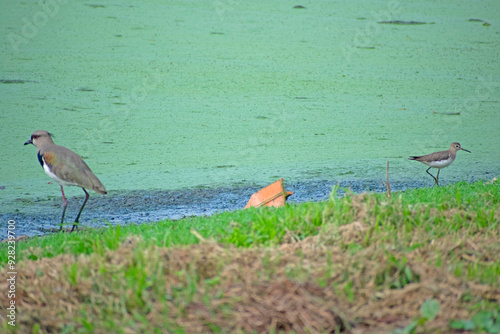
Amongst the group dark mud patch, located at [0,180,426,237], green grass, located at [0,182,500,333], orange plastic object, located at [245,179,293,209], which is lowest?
dark mud patch, located at [0,180,426,237]

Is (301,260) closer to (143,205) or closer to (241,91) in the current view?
(143,205)

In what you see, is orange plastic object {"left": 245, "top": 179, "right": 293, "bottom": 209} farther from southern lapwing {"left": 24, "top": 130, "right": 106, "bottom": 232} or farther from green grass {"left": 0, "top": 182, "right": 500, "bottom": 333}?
southern lapwing {"left": 24, "top": 130, "right": 106, "bottom": 232}

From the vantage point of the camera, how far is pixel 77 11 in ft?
27.1

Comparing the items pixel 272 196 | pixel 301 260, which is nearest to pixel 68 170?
pixel 272 196

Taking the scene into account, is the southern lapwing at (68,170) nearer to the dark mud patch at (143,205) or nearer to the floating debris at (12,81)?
the dark mud patch at (143,205)

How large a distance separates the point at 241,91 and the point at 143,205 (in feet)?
8.65

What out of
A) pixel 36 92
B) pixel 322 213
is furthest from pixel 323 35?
pixel 322 213

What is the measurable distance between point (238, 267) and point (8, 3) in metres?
7.22

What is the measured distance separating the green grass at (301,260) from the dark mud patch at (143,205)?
1.08 metres

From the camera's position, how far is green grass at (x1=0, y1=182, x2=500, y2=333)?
6.56 feet

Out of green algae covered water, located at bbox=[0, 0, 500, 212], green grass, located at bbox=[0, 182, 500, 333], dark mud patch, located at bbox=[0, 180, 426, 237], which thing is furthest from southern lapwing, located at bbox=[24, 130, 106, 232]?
green grass, located at bbox=[0, 182, 500, 333]

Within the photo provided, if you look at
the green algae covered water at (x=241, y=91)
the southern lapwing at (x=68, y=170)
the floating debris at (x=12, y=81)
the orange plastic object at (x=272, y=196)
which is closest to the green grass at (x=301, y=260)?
the orange plastic object at (x=272, y=196)

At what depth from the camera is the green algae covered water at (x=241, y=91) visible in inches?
A: 207

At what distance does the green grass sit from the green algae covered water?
2.14 m
